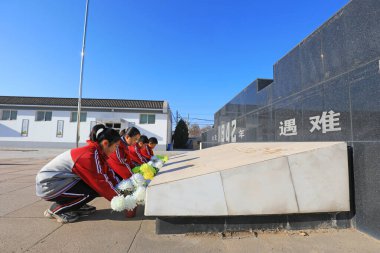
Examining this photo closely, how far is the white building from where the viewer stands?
24.3m

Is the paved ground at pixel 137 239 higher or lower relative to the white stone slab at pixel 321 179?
lower

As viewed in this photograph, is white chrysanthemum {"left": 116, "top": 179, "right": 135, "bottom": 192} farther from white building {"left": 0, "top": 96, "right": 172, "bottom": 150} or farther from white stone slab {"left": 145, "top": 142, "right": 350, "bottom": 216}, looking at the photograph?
white building {"left": 0, "top": 96, "right": 172, "bottom": 150}

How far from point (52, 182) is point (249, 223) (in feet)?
7.72

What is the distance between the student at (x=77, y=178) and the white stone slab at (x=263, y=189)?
0.77 m

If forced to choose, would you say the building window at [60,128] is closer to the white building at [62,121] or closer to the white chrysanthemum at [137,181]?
the white building at [62,121]

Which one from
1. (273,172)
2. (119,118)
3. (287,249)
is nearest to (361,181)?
(273,172)

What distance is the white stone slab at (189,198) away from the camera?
8.20ft

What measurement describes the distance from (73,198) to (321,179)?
2937 millimetres

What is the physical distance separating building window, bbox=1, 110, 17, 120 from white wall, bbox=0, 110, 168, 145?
44cm

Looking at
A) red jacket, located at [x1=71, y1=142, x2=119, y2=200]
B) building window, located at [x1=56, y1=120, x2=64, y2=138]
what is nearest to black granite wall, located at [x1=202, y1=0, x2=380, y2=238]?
red jacket, located at [x1=71, y1=142, x2=119, y2=200]

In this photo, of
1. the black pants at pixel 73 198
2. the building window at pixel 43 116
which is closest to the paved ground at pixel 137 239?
the black pants at pixel 73 198

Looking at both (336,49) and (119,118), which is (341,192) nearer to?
(336,49)

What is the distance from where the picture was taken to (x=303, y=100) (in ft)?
14.1

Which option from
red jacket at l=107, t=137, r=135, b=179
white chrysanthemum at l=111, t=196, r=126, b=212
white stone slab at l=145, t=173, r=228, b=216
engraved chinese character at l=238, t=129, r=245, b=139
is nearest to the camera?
white stone slab at l=145, t=173, r=228, b=216
